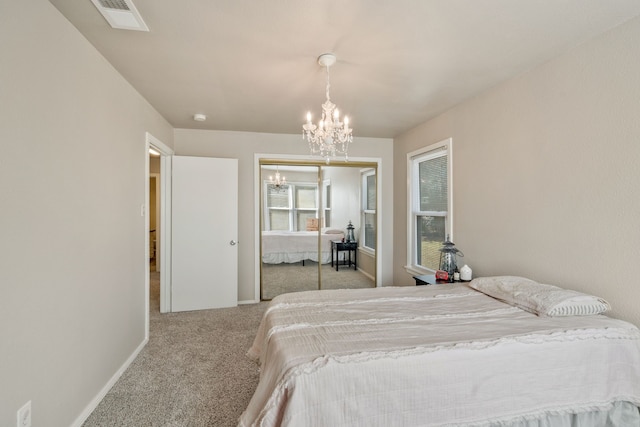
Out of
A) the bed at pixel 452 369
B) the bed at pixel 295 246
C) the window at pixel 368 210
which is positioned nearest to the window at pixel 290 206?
the bed at pixel 295 246

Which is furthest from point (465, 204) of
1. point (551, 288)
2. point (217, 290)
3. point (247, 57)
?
point (217, 290)

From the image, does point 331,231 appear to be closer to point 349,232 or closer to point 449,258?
point 349,232

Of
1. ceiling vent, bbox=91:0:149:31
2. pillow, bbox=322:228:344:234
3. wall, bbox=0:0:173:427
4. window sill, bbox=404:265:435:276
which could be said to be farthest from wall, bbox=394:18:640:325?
wall, bbox=0:0:173:427

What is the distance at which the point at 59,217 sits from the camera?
5.65ft

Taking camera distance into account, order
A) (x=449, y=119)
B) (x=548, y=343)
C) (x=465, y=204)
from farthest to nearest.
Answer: (x=449, y=119) < (x=465, y=204) < (x=548, y=343)

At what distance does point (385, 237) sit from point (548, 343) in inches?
132

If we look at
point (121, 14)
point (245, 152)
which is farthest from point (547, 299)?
point (245, 152)

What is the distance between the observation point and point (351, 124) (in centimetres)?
402

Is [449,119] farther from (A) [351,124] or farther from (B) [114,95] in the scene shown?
(B) [114,95]

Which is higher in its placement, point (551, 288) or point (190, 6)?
point (190, 6)

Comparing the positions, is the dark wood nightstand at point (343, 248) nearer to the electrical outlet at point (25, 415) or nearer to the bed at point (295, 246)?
the bed at point (295, 246)

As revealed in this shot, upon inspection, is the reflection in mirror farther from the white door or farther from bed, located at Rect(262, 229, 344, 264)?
the white door

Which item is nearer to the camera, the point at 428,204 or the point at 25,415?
the point at 25,415

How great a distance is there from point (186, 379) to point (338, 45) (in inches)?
110
